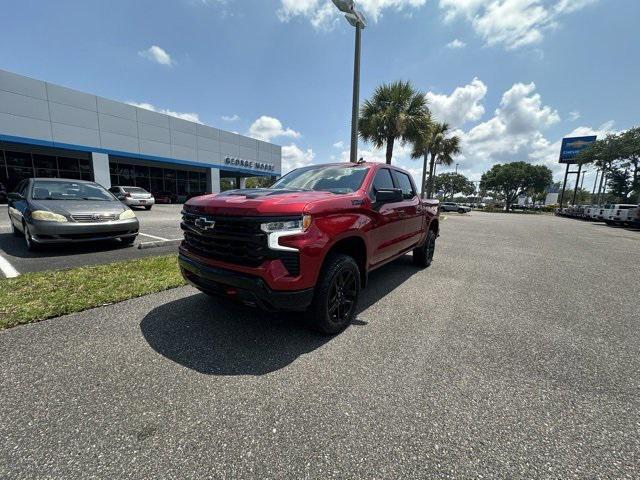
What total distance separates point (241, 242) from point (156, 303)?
1844mm

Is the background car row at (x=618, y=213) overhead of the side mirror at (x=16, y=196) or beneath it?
beneath

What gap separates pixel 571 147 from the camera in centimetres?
4597

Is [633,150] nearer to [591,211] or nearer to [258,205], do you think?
[591,211]

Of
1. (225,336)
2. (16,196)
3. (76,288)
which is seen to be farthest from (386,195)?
(16,196)

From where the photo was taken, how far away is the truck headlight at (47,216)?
535 centimetres

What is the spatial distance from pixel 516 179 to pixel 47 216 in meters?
66.9

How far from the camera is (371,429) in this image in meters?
1.90

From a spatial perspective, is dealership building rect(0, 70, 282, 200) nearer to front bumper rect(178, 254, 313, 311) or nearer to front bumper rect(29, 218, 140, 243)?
front bumper rect(29, 218, 140, 243)

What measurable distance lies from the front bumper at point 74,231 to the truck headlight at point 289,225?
4940 mm

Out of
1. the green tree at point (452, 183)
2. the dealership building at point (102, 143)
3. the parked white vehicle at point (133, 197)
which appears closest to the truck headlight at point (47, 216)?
the parked white vehicle at point (133, 197)

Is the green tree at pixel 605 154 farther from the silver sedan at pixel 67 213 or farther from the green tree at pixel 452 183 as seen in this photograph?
the green tree at pixel 452 183

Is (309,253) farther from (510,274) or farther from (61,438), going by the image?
(510,274)

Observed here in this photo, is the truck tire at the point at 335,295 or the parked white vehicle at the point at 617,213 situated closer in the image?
the truck tire at the point at 335,295

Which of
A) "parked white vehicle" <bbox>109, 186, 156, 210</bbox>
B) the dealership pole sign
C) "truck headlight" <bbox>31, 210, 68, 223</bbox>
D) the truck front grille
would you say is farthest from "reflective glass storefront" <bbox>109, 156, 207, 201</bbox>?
the dealership pole sign
